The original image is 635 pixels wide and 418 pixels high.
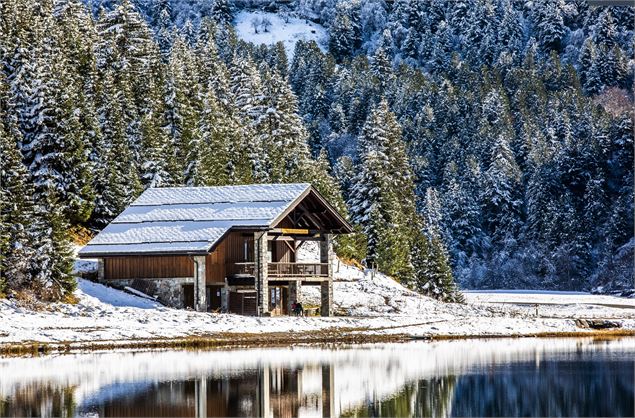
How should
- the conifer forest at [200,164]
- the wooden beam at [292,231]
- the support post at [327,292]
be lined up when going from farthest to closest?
1. the conifer forest at [200,164]
2. the support post at [327,292]
3. the wooden beam at [292,231]

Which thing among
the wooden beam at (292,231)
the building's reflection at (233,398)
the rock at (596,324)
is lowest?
the building's reflection at (233,398)

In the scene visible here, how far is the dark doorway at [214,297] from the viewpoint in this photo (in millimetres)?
66375

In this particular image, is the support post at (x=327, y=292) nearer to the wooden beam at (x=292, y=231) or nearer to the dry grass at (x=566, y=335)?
the wooden beam at (x=292, y=231)

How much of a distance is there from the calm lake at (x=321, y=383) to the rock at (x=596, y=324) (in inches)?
770

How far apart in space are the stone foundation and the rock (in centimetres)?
2113

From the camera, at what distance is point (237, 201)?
68.5 metres

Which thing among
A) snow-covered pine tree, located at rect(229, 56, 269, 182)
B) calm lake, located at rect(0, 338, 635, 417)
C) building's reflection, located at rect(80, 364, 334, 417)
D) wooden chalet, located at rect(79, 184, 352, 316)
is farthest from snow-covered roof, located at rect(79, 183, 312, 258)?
building's reflection, located at rect(80, 364, 334, 417)

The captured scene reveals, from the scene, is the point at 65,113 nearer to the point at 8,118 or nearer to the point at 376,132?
the point at 8,118

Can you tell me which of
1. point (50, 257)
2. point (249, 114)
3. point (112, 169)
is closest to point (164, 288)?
point (50, 257)

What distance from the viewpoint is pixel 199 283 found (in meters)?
64.6

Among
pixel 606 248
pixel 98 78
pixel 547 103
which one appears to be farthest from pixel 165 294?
pixel 547 103

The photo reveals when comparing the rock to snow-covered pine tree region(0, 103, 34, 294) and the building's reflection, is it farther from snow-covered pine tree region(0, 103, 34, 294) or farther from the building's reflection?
the building's reflection

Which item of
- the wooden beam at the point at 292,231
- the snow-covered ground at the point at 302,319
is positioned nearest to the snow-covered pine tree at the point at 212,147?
the snow-covered ground at the point at 302,319

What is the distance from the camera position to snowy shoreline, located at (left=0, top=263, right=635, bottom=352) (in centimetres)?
5022
